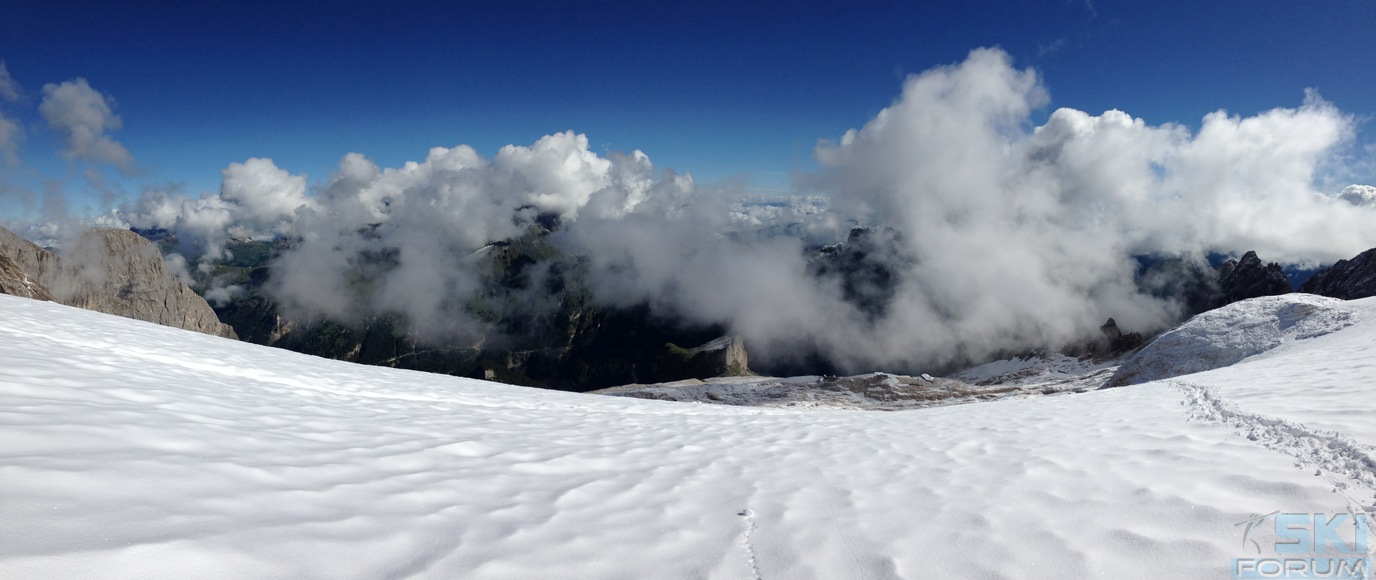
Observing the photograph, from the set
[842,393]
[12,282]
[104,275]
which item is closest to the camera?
[12,282]

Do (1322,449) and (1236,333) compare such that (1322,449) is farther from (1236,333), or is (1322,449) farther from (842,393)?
(842,393)

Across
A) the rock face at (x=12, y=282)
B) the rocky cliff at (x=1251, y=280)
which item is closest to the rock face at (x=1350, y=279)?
the rocky cliff at (x=1251, y=280)

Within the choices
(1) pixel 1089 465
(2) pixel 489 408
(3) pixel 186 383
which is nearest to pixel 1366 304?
(1) pixel 1089 465

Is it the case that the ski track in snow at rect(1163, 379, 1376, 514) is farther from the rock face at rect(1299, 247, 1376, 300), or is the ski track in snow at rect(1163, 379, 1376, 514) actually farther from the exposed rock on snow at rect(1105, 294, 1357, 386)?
the rock face at rect(1299, 247, 1376, 300)

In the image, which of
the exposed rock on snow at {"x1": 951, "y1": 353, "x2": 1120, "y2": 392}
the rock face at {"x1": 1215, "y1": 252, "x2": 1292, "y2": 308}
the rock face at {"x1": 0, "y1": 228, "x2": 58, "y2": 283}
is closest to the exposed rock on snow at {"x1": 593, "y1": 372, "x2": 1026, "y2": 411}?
the exposed rock on snow at {"x1": 951, "y1": 353, "x2": 1120, "y2": 392}

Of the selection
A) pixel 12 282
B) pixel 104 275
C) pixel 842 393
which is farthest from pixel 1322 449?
pixel 104 275
